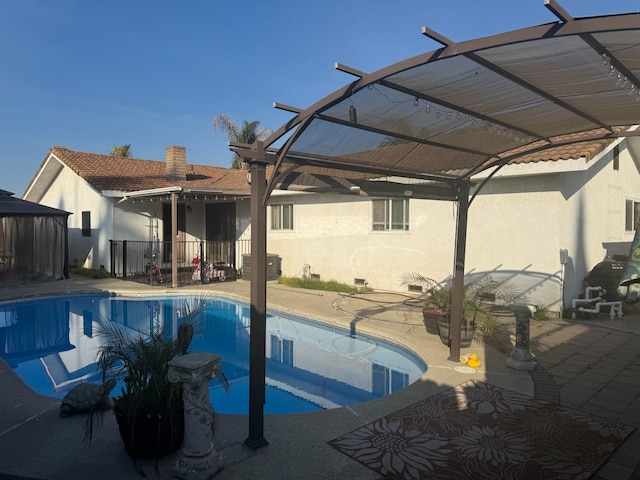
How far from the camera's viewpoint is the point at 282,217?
601 inches

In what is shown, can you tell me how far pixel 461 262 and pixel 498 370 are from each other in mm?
1505

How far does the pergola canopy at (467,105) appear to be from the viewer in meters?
2.60

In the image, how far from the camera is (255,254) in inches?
150

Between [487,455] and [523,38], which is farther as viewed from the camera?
[487,455]

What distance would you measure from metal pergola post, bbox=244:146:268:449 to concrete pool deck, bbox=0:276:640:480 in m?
0.45

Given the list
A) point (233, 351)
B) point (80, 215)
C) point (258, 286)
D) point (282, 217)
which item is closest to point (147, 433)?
point (258, 286)

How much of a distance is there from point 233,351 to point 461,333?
423 centimetres

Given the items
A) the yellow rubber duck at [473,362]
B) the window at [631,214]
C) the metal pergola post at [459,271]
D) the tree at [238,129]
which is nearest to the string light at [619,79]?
the metal pergola post at [459,271]

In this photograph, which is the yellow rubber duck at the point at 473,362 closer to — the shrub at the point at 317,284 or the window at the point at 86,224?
the shrub at the point at 317,284

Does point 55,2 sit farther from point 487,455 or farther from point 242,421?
point 487,455

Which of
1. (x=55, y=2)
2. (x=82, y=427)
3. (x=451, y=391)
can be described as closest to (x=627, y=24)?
(x=451, y=391)

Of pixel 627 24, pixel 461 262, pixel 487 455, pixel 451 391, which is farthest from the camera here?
pixel 461 262

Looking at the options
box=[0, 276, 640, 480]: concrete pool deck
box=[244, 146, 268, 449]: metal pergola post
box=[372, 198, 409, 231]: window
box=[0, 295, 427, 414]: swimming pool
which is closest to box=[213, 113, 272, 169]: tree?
box=[372, 198, 409, 231]: window

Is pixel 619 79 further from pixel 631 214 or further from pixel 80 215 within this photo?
pixel 80 215
